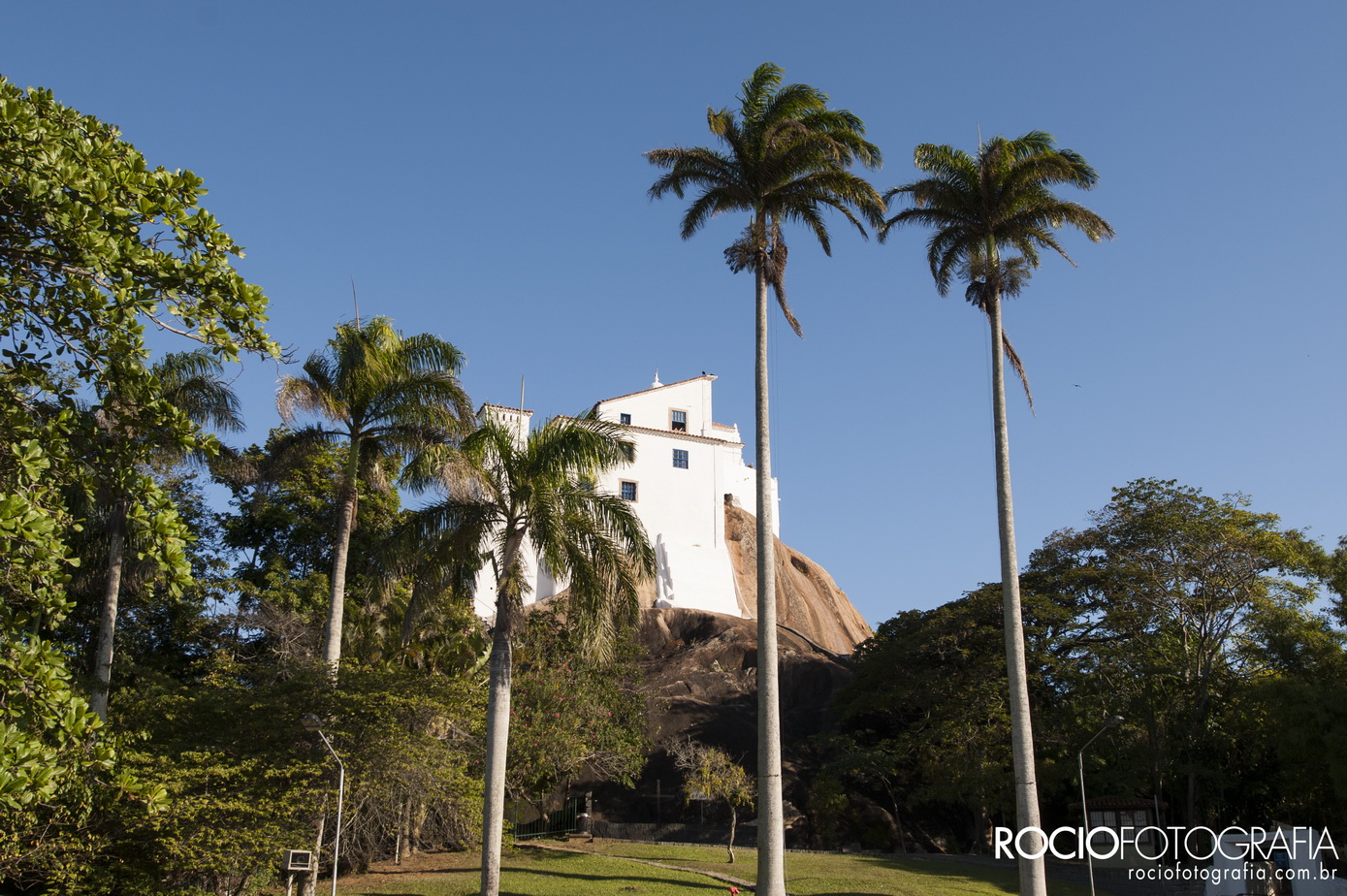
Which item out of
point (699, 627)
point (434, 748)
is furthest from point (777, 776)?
point (699, 627)

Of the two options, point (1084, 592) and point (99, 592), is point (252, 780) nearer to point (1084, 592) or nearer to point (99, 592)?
point (99, 592)

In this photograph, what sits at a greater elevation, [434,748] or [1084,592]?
[1084,592]

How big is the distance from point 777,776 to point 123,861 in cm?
1123

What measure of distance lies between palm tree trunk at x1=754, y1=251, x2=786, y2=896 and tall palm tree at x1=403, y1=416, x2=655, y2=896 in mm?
2328

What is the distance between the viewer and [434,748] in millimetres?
20797

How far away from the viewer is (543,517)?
19531 mm

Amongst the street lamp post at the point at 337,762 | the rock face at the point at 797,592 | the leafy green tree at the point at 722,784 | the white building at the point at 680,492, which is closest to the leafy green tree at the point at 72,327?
the street lamp post at the point at 337,762

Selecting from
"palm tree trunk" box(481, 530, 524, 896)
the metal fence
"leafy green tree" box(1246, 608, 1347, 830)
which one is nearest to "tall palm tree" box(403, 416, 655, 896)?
"palm tree trunk" box(481, 530, 524, 896)

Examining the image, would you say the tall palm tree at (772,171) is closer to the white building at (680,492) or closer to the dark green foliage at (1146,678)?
the dark green foliage at (1146,678)

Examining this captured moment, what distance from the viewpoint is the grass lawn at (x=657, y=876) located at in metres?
22.4

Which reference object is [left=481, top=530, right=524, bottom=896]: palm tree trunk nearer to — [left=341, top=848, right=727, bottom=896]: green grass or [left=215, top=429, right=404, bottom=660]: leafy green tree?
[left=341, top=848, right=727, bottom=896]: green grass

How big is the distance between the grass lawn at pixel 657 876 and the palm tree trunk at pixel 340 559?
503cm

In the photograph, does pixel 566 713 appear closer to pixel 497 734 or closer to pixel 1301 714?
pixel 497 734

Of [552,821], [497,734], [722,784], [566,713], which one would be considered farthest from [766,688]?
[552,821]
